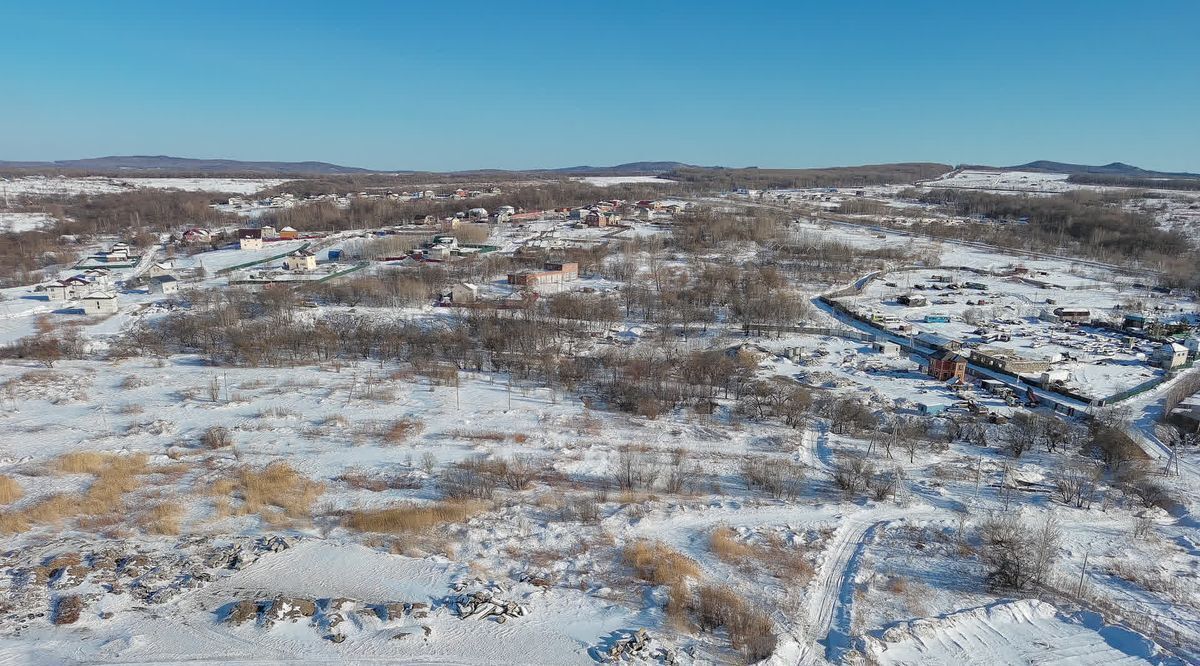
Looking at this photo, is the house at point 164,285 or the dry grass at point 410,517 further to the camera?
the house at point 164,285

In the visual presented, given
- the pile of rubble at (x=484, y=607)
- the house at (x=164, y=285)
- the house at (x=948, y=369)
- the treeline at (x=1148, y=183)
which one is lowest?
the pile of rubble at (x=484, y=607)

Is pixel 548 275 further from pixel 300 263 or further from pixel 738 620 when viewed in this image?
pixel 738 620

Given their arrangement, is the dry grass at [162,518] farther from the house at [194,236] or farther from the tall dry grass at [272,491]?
the house at [194,236]

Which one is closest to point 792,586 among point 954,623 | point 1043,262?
point 954,623

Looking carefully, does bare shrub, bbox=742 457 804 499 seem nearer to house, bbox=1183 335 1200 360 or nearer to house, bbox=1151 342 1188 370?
house, bbox=1151 342 1188 370

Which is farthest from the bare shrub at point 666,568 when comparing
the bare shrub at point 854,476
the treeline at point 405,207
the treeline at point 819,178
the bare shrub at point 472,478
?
the treeline at point 819,178

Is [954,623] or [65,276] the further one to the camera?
[65,276]

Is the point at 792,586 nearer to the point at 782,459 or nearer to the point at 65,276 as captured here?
the point at 782,459

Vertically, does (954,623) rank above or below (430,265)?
below
